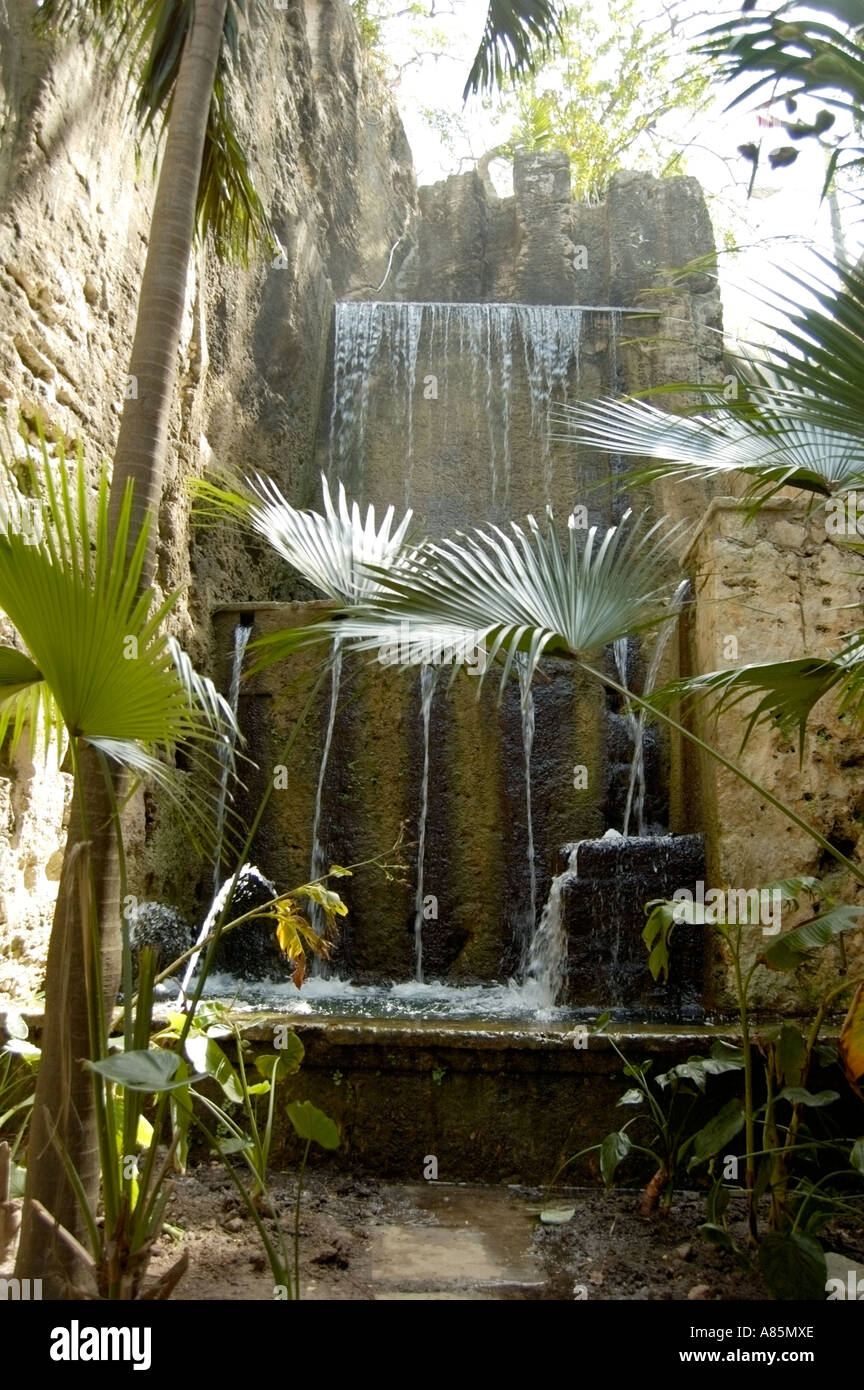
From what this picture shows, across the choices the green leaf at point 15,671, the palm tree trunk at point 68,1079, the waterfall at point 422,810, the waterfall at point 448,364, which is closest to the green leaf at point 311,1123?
the palm tree trunk at point 68,1079

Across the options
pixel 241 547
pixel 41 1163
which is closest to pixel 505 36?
pixel 241 547

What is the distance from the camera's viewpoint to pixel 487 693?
19.5 feet

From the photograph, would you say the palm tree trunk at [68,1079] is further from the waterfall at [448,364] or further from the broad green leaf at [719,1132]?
the waterfall at [448,364]

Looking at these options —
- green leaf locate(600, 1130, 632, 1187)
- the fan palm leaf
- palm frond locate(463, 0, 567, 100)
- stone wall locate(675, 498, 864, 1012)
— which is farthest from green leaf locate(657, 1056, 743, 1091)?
palm frond locate(463, 0, 567, 100)

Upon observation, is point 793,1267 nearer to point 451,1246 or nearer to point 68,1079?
point 451,1246

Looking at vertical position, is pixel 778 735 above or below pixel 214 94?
below

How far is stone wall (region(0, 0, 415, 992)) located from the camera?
3.95 m

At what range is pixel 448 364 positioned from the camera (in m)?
8.66

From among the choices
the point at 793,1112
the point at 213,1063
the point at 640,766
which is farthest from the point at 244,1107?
the point at 640,766

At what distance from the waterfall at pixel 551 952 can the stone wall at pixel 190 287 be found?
1.77 meters

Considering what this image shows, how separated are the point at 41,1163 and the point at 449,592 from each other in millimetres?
1308

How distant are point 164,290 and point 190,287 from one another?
12.0ft

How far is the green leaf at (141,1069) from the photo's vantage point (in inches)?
61.7
